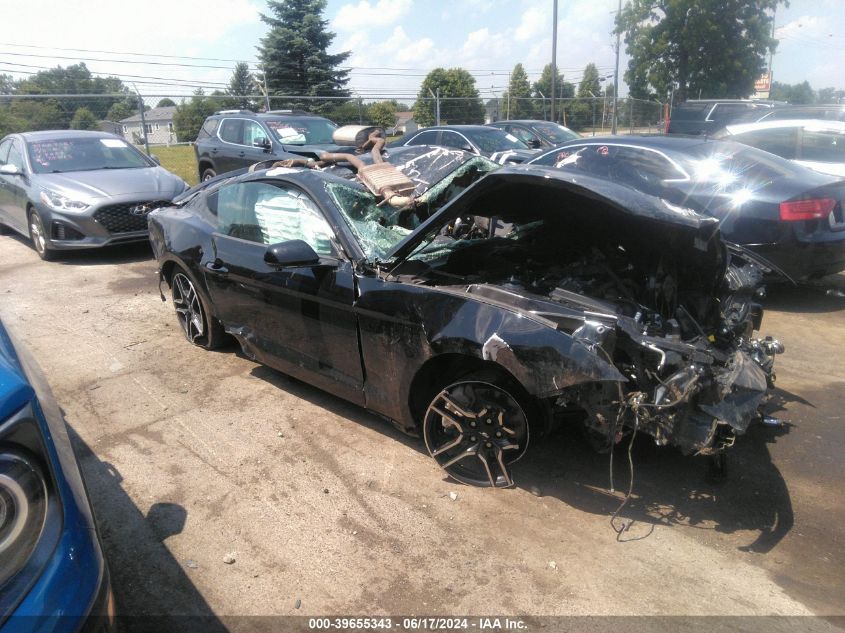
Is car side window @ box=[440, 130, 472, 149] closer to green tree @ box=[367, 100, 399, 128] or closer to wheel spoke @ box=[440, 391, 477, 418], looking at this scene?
wheel spoke @ box=[440, 391, 477, 418]

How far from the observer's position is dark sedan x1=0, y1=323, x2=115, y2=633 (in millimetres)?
1476

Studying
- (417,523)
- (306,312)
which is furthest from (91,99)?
(417,523)

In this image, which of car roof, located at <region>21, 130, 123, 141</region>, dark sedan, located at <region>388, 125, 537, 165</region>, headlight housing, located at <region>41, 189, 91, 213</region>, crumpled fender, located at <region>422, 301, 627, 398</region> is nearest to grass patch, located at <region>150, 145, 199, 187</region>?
car roof, located at <region>21, 130, 123, 141</region>

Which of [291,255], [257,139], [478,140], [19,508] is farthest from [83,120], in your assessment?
[19,508]

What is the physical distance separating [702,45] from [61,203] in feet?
125

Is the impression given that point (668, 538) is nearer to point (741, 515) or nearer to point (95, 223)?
point (741, 515)

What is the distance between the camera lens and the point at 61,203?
25.9ft

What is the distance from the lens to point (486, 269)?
12.2ft

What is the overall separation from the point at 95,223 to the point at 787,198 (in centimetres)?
790

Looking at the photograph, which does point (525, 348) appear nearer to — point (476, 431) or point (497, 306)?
point (497, 306)

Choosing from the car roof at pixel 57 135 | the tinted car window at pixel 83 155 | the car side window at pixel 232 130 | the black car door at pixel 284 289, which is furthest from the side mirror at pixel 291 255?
the car side window at pixel 232 130

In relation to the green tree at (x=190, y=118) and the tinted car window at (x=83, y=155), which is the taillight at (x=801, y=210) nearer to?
the tinted car window at (x=83, y=155)

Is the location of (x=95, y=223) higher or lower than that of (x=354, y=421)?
higher

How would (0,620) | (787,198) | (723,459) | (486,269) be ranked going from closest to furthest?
(0,620)
(723,459)
(486,269)
(787,198)
